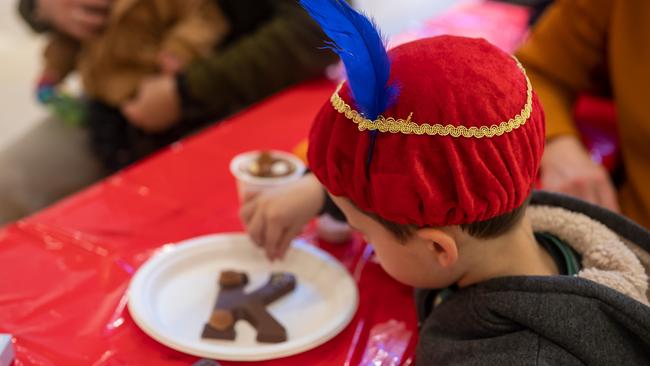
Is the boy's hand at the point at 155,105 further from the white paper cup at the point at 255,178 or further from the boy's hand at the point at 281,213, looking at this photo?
the boy's hand at the point at 281,213

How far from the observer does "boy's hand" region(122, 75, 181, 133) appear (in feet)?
4.62

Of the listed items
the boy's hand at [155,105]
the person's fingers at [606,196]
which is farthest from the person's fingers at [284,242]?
the boy's hand at [155,105]

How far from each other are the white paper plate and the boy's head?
0.66 feet

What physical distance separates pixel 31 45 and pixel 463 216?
3.36 metres

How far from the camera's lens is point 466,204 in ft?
1.91

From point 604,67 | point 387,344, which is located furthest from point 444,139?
point 604,67

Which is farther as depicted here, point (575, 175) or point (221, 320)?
point (575, 175)

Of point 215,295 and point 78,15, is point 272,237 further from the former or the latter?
point 78,15

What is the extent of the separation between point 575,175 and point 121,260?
67 cm

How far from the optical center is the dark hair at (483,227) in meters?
0.64

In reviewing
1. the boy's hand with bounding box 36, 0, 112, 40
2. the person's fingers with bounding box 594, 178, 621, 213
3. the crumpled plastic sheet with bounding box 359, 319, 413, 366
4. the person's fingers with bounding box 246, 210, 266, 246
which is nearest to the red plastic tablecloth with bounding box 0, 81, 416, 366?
the crumpled plastic sheet with bounding box 359, 319, 413, 366

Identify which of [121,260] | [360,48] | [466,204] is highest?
[360,48]

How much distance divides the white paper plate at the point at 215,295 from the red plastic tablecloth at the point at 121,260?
0.06ft

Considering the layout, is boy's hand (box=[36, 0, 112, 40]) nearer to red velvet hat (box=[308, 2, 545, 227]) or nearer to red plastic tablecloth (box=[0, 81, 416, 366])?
red plastic tablecloth (box=[0, 81, 416, 366])
